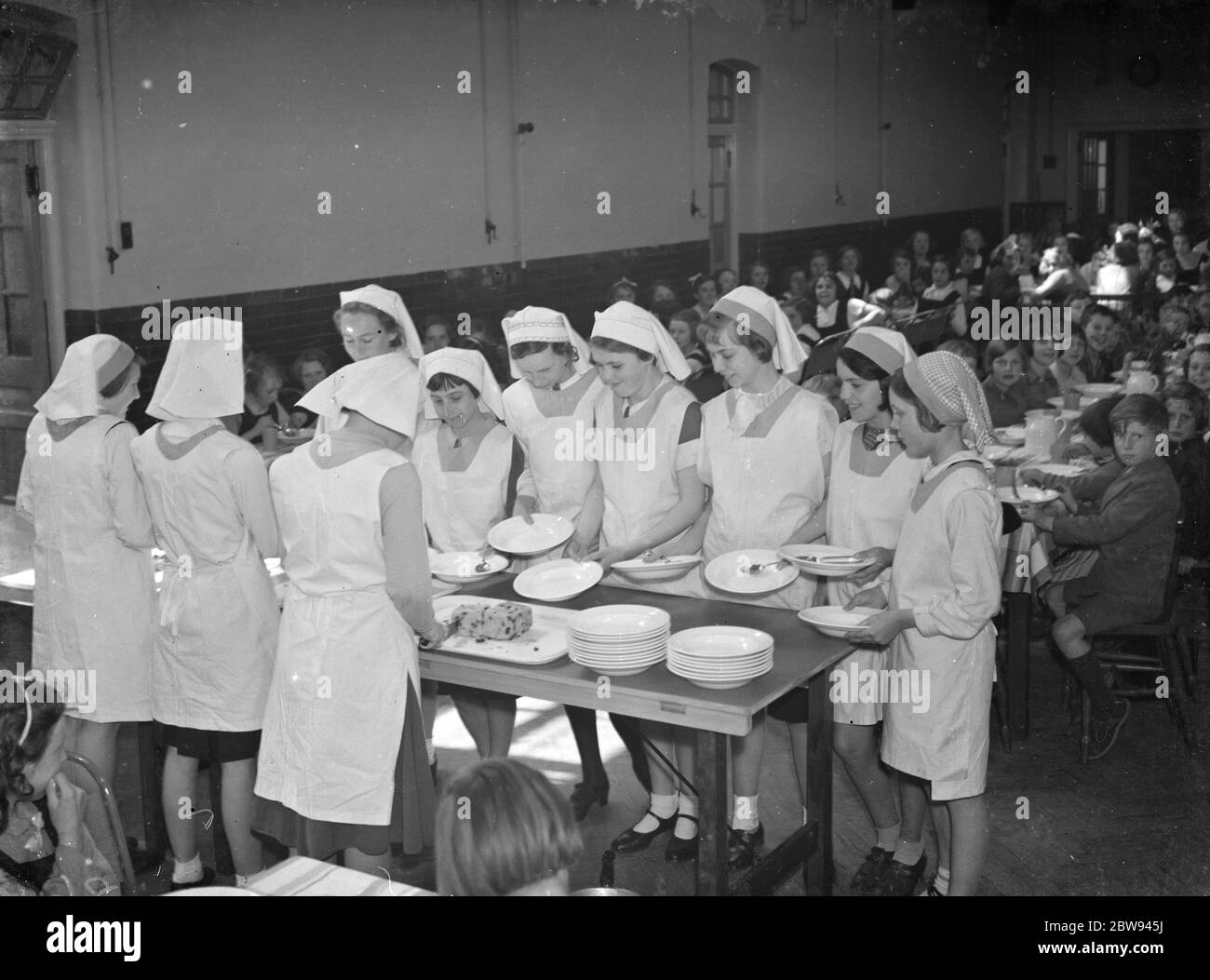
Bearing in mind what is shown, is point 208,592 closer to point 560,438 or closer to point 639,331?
point 560,438

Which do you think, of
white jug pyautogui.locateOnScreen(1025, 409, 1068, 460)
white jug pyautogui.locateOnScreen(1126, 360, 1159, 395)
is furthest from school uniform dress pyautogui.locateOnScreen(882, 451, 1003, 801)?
white jug pyautogui.locateOnScreen(1126, 360, 1159, 395)

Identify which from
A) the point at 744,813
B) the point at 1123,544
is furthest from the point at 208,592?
the point at 1123,544

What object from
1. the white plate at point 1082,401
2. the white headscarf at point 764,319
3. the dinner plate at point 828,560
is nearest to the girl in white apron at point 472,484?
the white headscarf at point 764,319

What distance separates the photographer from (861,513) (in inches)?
149

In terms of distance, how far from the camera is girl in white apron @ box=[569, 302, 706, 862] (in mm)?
4008

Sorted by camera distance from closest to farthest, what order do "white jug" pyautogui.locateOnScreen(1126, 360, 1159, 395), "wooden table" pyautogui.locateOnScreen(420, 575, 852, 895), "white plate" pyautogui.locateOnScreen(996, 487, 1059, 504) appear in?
"wooden table" pyautogui.locateOnScreen(420, 575, 852, 895)
"white plate" pyautogui.locateOnScreen(996, 487, 1059, 504)
"white jug" pyautogui.locateOnScreen(1126, 360, 1159, 395)

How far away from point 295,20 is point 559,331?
15.2ft

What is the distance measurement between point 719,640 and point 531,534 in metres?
0.94

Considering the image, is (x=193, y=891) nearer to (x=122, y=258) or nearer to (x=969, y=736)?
(x=969, y=736)

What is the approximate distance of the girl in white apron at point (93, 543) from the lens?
3.66 m

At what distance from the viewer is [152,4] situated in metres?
6.98

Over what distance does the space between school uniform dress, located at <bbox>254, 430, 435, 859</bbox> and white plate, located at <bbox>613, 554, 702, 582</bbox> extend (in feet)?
2.40

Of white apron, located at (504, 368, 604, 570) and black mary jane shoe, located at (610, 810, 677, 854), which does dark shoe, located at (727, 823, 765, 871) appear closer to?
black mary jane shoe, located at (610, 810, 677, 854)
